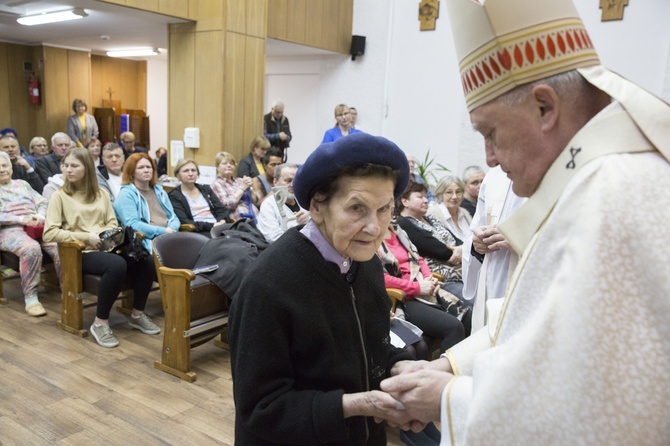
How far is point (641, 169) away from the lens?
2.59 ft

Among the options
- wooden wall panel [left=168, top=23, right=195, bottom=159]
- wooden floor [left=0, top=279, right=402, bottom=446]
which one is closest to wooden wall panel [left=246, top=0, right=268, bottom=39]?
wooden wall panel [left=168, top=23, right=195, bottom=159]

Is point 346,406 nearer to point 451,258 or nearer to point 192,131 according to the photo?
point 451,258

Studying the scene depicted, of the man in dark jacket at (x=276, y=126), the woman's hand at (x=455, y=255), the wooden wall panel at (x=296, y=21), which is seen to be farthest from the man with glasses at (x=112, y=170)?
the wooden wall panel at (x=296, y=21)

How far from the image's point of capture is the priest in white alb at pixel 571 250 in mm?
730

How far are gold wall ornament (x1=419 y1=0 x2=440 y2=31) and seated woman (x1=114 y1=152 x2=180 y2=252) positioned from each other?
5.09m

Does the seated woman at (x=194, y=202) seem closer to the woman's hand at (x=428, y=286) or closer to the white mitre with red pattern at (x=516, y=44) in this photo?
the woman's hand at (x=428, y=286)

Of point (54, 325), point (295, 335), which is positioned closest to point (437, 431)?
point (295, 335)

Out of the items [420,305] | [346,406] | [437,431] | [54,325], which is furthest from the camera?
[54,325]

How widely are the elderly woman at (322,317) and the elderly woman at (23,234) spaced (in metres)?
3.84

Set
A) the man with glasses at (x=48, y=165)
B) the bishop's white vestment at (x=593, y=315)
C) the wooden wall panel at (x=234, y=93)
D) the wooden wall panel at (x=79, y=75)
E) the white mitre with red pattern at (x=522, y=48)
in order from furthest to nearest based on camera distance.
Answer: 1. the wooden wall panel at (x=79, y=75)
2. the wooden wall panel at (x=234, y=93)
3. the man with glasses at (x=48, y=165)
4. the white mitre with red pattern at (x=522, y=48)
5. the bishop's white vestment at (x=593, y=315)

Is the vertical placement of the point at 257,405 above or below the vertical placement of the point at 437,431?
above

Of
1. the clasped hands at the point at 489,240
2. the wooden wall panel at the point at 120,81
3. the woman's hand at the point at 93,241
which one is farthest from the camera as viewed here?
the wooden wall panel at the point at 120,81

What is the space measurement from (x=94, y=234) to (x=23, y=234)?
34.5 inches

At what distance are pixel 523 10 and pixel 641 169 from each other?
40 cm
